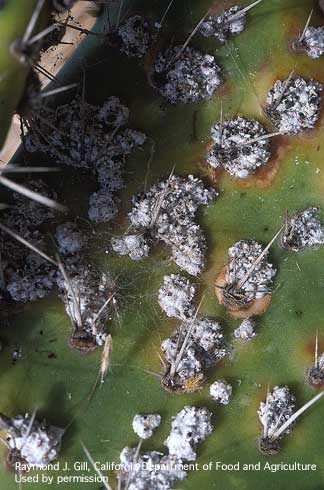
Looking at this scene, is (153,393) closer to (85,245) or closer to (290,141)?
(85,245)

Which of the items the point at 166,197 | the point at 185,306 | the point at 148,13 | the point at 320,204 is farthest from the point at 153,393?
the point at 148,13

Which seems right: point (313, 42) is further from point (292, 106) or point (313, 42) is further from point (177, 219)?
point (177, 219)

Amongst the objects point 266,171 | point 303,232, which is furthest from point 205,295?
point 266,171

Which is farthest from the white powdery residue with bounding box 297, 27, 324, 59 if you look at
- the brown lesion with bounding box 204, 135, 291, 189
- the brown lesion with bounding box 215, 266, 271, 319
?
the brown lesion with bounding box 215, 266, 271, 319

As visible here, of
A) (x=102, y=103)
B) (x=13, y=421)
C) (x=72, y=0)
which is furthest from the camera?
(x=102, y=103)

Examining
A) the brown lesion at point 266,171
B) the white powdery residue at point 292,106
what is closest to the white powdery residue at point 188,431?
the brown lesion at point 266,171

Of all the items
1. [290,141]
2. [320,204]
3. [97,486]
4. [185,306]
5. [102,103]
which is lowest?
[97,486]
